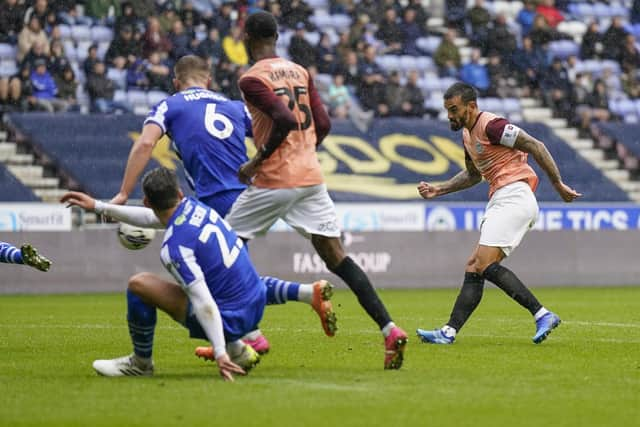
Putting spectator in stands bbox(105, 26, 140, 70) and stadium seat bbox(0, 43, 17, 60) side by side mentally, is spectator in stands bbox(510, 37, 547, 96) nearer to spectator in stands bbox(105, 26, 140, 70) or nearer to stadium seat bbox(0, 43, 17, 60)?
spectator in stands bbox(105, 26, 140, 70)

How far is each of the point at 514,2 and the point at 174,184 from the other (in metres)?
25.4

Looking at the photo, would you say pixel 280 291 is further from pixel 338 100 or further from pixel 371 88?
pixel 371 88

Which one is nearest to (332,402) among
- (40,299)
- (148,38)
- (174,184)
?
(174,184)

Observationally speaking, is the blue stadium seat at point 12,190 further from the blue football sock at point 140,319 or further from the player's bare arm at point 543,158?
the blue football sock at point 140,319

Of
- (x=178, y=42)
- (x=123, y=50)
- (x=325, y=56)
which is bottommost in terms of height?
(x=325, y=56)

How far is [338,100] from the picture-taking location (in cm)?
2655

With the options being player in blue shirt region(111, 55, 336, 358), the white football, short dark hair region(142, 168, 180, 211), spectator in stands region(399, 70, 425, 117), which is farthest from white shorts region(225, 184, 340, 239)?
spectator in stands region(399, 70, 425, 117)

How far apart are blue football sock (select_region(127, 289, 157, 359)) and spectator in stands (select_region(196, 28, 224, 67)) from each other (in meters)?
17.7

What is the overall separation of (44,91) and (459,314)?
14375 millimetres

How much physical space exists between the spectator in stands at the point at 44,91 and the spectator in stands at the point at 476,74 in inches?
360

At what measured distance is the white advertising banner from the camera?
20.4 meters

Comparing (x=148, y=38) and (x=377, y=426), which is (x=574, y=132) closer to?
(x=148, y=38)

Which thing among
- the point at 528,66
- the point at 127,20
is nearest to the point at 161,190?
the point at 127,20

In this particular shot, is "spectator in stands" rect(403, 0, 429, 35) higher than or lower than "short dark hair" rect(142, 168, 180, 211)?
lower
